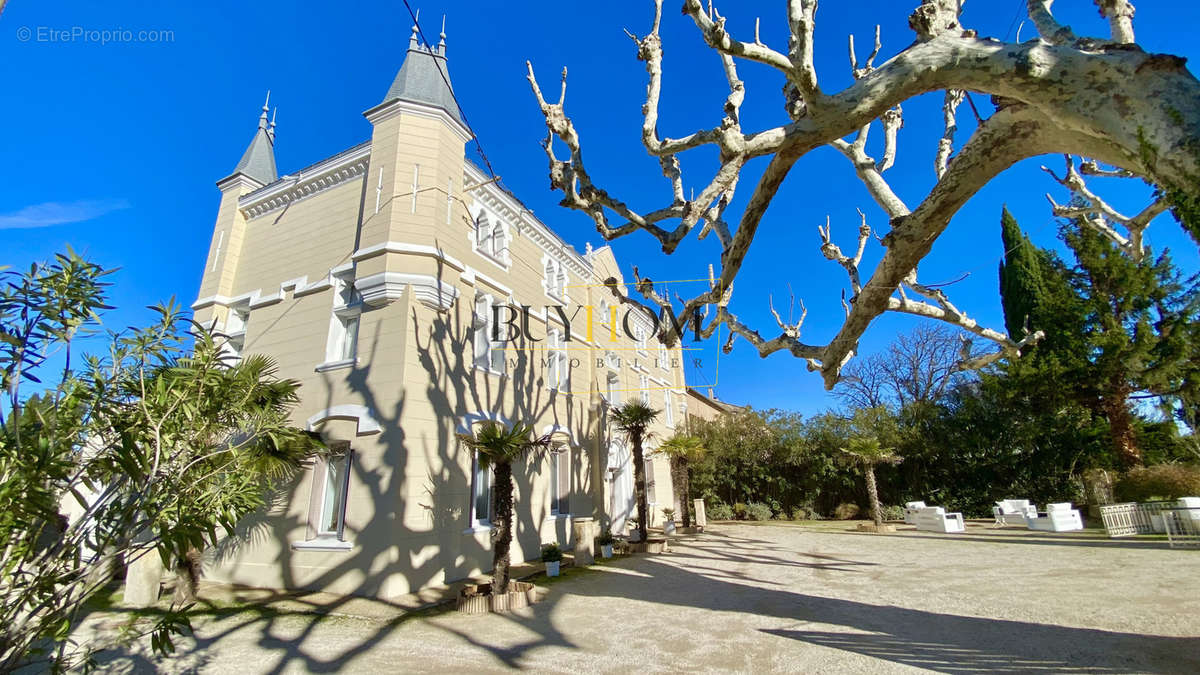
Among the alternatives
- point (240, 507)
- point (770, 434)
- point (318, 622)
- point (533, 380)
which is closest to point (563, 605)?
point (318, 622)

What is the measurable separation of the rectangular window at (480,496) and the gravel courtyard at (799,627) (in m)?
2.41

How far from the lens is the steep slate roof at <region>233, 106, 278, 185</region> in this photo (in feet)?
48.6

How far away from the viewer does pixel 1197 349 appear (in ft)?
60.2

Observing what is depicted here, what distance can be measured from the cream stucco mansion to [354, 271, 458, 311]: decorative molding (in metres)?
0.03

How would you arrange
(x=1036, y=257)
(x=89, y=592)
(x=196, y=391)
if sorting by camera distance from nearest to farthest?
(x=89, y=592) < (x=196, y=391) < (x=1036, y=257)

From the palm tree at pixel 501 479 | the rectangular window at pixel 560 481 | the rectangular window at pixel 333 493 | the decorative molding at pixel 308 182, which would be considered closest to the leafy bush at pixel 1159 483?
the rectangular window at pixel 560 481

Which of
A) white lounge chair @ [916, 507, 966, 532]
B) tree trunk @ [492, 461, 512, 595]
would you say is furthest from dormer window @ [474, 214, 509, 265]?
white lounge chair @ [916, 507, 966, 532]

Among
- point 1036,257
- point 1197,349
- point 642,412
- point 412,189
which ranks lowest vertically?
point 642,412

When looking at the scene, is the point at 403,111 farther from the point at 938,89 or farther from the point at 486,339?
the point at 938,89

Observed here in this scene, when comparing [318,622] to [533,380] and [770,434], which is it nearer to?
[533,380]

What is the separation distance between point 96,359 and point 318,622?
6302mm

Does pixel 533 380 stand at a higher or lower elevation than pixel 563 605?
higher

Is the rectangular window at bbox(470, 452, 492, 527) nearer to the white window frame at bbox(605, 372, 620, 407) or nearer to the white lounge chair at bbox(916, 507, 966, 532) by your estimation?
the white window frame at bbox(605, 372, 620, 407)

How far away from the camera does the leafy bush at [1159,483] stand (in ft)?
52.7
